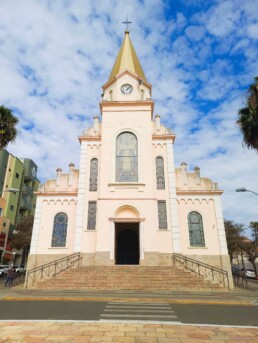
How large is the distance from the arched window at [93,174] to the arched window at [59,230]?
11.1ft

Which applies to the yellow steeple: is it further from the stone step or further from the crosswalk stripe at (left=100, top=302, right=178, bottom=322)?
the crosswalk stripe at (left=100, top=302, right=178, bottom=322)

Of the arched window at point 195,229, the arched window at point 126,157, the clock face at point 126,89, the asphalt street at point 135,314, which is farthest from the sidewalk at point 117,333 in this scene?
the clock face at point 126,89

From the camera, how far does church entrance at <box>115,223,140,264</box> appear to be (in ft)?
73.7

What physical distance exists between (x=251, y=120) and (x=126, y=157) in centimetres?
1101

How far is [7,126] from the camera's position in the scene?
17.0 m

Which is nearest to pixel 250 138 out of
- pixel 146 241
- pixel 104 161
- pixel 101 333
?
pixel 146 241

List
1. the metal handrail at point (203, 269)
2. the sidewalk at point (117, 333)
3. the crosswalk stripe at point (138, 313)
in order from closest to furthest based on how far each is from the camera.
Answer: the sidewalk at point (117, 333) → the crosswalk stripe at point (138, 313) → the metal handrail at point (203, 269)

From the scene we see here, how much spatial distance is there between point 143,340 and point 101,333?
1.06 meters

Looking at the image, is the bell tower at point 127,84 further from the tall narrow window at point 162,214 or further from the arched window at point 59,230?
the arched window at point 59,230

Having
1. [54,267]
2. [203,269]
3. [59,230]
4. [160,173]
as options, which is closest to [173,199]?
[160,173]

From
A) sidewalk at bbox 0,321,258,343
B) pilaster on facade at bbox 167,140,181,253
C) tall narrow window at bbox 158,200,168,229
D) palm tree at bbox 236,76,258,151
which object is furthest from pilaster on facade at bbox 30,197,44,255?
palm tree at bbox 236,76,258,151

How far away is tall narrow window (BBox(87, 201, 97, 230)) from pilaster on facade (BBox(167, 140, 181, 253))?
20.5 ft

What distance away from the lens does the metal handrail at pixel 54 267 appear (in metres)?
19.5

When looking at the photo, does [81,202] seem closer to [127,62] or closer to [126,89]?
[126,89]
